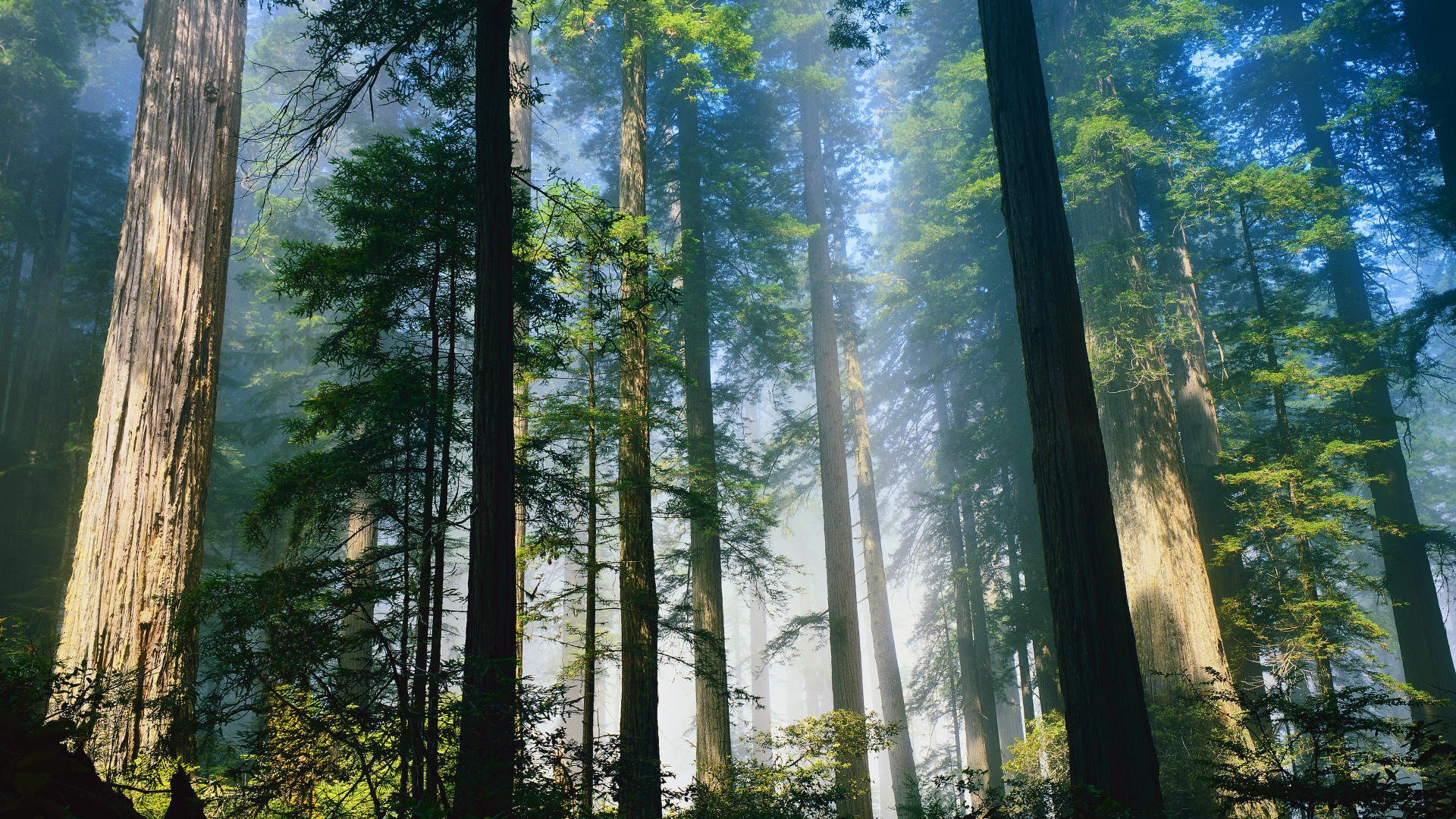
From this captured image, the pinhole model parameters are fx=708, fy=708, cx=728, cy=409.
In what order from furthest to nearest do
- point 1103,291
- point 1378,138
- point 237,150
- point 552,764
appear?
point 1378,138, point 1103,291, point 237,150, point 552,764

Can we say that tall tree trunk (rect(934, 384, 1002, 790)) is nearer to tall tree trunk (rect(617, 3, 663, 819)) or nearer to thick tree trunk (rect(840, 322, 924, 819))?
thick tree trunk (rect(840, 322, 924, 819))

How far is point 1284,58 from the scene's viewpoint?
16.4 m

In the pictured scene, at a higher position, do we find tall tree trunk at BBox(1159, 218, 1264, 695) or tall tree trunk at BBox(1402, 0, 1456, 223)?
tall tree trunk at BBox(1402, 0, 1456, 223)

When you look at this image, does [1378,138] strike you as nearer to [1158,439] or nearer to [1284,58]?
[1284,58]

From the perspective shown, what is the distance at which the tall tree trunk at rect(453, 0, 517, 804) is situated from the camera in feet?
12.9

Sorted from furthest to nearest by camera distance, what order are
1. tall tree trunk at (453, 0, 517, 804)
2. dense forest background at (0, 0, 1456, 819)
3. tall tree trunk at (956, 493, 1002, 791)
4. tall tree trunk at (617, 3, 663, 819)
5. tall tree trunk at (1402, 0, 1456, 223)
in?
tall tree trunk at (956, 493, 1002, 791)
tall tree trunk at (1402, 0, 1456, 223)
tall tree trunk at (617, 3, 663, 819)
dense forest background at (0, 0, 1456, 819)
tall tree trunk at (453, 0, 517, 804)

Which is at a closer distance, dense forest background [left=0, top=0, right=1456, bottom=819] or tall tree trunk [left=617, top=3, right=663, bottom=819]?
dense forest background [left=0, top=0, right=1456, bottom=819]

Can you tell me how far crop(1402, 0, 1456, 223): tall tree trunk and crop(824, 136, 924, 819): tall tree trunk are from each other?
471 inches

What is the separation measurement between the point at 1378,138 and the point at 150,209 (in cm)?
2116

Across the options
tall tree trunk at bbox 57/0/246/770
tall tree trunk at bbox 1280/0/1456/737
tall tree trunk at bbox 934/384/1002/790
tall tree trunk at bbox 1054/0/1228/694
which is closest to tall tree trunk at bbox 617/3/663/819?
tall tree trunk at bbox 57/0/246/770

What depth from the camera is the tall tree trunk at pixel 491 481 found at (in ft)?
12.9

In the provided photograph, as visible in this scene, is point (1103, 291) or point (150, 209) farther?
point (1103, 291)

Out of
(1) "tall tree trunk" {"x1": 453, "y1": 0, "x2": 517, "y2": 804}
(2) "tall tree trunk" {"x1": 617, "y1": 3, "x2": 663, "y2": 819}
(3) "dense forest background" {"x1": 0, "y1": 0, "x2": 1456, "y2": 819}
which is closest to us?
(1) "tall tree trunk" {"x1": 453, "y1": 0, "x2": 517, "y2": 804}

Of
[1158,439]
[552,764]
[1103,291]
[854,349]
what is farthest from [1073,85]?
[552,764]
